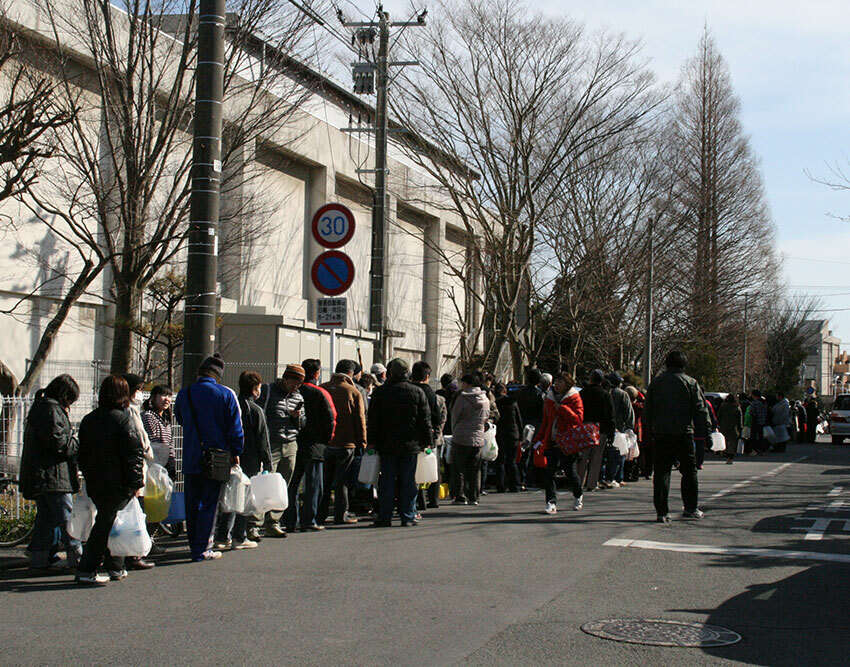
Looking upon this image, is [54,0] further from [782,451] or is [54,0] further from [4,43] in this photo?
[782,451]

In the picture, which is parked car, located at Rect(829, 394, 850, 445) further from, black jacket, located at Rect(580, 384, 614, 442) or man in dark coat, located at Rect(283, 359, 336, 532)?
man in dark coat, located at Rect(283, 359, 336, 532)

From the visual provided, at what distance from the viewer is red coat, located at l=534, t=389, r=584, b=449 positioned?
40.7 feet

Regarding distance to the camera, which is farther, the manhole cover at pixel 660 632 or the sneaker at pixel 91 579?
the sneaker at pixel 91 579

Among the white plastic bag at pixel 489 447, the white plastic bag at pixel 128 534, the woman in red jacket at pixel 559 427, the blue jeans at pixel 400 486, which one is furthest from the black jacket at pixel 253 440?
the white plastic bag at pixel 489 447

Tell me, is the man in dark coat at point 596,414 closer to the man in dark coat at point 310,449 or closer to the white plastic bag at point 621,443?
the white plastic bag at point 621,443

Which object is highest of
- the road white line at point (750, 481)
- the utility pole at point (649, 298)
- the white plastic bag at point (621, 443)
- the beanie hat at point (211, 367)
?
the utility pole at point (649, 298)

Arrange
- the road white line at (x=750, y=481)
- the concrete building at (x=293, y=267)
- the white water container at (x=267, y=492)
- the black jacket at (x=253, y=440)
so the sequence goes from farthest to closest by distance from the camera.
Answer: the concrete building at (x=293, y=267), the road white line at (x=750, y=481), the black jacket at (x=253, y=440), the white water container at (x=267, y=492)

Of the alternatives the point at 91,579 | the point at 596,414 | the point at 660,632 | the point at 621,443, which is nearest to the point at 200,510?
the point at 91,579

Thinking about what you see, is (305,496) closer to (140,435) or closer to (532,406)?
(140,435)

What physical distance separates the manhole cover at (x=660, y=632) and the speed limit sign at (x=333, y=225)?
7.02 meters

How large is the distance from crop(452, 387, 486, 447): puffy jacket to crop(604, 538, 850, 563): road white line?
3.81 meters

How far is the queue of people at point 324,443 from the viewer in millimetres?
8070

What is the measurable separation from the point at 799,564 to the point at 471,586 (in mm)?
3092

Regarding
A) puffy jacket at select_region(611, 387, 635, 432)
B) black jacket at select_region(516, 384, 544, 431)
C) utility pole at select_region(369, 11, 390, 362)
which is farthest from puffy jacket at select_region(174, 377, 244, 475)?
puffy jacket at select_region(611, 387, 635, 432)
